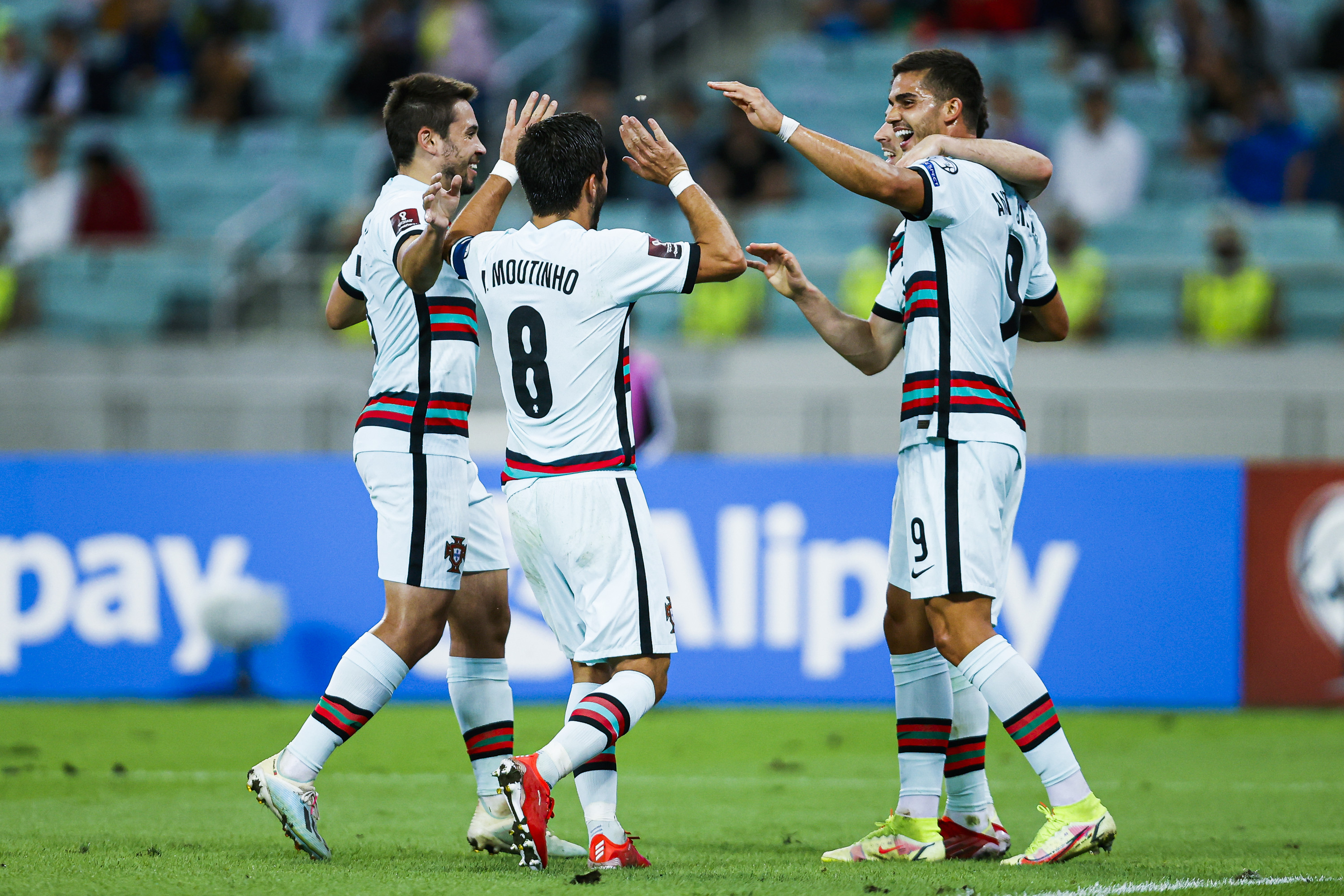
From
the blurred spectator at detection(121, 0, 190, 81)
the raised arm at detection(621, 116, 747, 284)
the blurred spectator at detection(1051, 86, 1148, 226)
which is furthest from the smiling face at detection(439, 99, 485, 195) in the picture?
the blurred spectator at detection(121, 0, 190, 81)

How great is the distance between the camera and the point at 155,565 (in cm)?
992

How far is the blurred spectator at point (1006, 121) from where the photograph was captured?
13211 millimetres

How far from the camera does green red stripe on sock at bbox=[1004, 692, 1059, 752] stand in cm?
487

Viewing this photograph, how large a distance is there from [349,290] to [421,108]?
2.21 ft

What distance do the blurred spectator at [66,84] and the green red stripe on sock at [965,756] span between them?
44.2 ft

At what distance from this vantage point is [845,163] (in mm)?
4867

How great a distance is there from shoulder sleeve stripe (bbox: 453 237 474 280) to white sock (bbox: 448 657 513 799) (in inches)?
53.2

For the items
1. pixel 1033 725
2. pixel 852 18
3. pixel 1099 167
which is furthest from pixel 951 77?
pixel 852 18

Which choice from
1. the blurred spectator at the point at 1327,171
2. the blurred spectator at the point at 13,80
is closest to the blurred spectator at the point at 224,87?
the blurred spectator at the point at 13,80

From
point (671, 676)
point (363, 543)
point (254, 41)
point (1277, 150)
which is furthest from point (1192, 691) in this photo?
point (254, 41)

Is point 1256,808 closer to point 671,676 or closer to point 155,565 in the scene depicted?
point 671,676

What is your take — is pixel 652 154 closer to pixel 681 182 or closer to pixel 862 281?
pixel 681 182

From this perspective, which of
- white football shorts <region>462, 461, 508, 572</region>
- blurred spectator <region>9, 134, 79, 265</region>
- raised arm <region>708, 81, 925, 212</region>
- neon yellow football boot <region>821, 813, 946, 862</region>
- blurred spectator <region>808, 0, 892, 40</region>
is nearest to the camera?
raised arm <region>708, 81, 925, 212</region>

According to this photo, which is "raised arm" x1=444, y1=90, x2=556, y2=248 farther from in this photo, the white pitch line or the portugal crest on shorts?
the white pitch line
